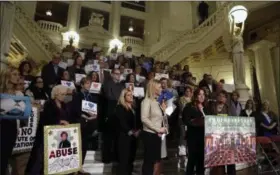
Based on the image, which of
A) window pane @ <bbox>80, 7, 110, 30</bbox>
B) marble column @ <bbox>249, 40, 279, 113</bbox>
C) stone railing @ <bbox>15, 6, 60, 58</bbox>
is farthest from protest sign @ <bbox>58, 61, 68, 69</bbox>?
window pane @ <bbox>80, 7, 110, 30</bbox>

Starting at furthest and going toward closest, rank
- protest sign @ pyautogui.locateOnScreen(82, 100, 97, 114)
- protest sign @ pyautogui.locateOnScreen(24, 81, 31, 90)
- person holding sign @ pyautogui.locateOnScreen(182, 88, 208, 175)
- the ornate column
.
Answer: the ornate column → protest sign @ pyautogui.locateOnScreen(24, 81, 31, 90) → protest sign @ pyautogui.locateOnScreen(82, 100, 97, 114) → person holding sign @ pyautogui.locateOnScreen(182, 88, 208, 175)

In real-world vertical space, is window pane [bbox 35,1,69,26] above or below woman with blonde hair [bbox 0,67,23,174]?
above

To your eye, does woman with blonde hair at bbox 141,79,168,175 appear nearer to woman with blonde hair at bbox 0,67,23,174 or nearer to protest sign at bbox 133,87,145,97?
woman with blonde hair at bbox 0,67,23,174

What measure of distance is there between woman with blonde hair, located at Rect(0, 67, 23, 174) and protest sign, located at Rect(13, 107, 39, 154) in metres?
0.48

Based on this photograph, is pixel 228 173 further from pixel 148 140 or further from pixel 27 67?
pixel 27 67

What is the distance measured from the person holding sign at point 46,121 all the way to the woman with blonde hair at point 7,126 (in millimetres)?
322

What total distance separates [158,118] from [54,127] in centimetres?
128

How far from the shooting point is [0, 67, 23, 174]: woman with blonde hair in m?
2.56

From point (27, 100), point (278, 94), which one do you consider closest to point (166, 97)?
point (27, 100)

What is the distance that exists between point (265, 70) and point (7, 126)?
975 centimetres

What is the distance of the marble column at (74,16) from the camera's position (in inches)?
586

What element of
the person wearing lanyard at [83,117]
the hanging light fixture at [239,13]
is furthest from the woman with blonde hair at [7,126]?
the hanging light fixture at [239,13]

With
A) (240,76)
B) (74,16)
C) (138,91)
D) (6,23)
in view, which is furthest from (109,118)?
(74,16)

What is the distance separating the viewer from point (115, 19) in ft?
53.4
